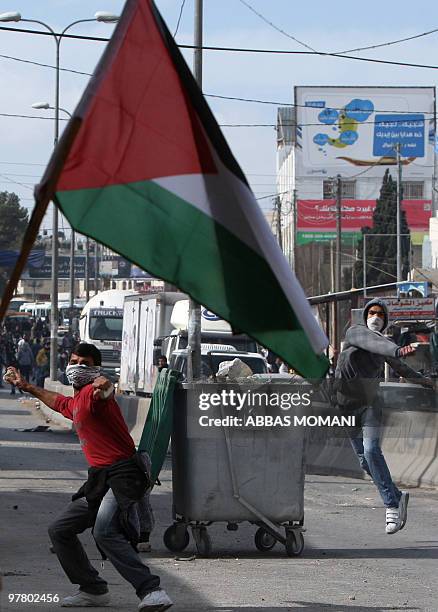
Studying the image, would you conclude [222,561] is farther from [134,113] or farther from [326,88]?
[326,88]

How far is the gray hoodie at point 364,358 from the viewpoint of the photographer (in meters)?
10.5

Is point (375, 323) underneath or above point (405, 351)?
above

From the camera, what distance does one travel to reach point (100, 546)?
25.3ft

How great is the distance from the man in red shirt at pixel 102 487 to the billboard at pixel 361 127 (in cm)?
8673

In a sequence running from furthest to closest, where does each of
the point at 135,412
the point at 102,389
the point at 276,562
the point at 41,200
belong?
the point at 135,412, the point at 276,562, the point at 102,389, the point at 41,200

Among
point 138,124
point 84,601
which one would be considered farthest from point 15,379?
point 138,124

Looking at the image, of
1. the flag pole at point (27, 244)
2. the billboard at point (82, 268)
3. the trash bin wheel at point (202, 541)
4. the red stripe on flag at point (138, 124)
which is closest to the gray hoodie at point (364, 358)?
the trash bin wheel at point (202, 541)

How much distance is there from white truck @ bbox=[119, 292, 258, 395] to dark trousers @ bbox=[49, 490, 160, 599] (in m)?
19.2

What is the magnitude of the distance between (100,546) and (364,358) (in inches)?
148

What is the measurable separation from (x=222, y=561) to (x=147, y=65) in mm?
5436

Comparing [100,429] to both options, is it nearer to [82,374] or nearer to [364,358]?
[82,374]

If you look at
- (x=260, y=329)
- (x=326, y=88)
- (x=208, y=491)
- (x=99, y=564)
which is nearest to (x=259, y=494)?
(x=208, y=491)

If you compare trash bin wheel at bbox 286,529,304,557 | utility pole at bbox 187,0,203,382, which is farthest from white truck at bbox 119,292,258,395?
trash bin wheel at bbox 286,529,304,557

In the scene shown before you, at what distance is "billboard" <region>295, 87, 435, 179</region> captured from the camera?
310 feet
